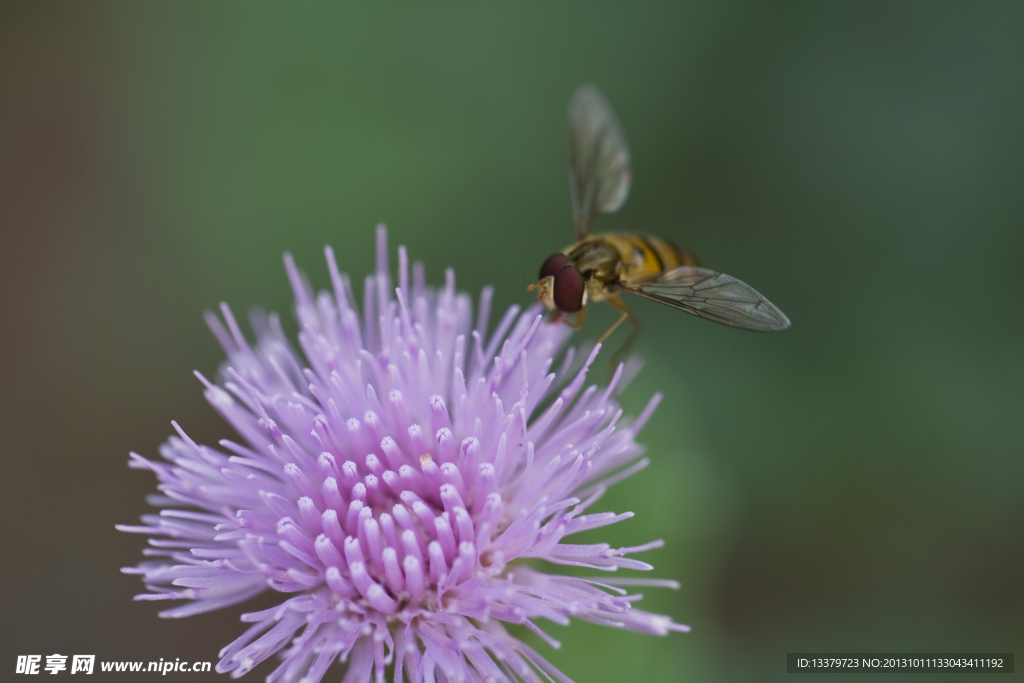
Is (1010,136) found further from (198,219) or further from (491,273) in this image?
(198,219)

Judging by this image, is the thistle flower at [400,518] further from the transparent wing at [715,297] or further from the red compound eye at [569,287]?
the transparent wing at [715,297]

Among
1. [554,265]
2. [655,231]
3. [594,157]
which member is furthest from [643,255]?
[655,231]

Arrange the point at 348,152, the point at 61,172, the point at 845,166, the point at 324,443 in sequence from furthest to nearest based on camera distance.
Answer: the point at 61,172 < the point at 348,152 < the point at 845,166 < the point at 324,443

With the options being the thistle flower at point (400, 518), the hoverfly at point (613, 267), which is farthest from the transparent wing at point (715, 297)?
the thistle flower at point (400, 518)

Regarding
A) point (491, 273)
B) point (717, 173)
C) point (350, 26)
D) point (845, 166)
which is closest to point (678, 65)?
point (717, 173)

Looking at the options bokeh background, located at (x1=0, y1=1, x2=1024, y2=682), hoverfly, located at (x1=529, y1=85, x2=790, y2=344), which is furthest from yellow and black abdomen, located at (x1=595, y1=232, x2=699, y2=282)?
bokeh background, located at (x1=0, y1=1, x2=1024, y2=682)

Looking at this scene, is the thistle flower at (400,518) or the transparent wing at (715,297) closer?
the thistle flower at (400,518)

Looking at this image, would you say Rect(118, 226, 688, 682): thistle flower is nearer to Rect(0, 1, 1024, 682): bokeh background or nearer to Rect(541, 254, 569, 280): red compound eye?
Rect(541, 254, 569, 280): red compound eye
